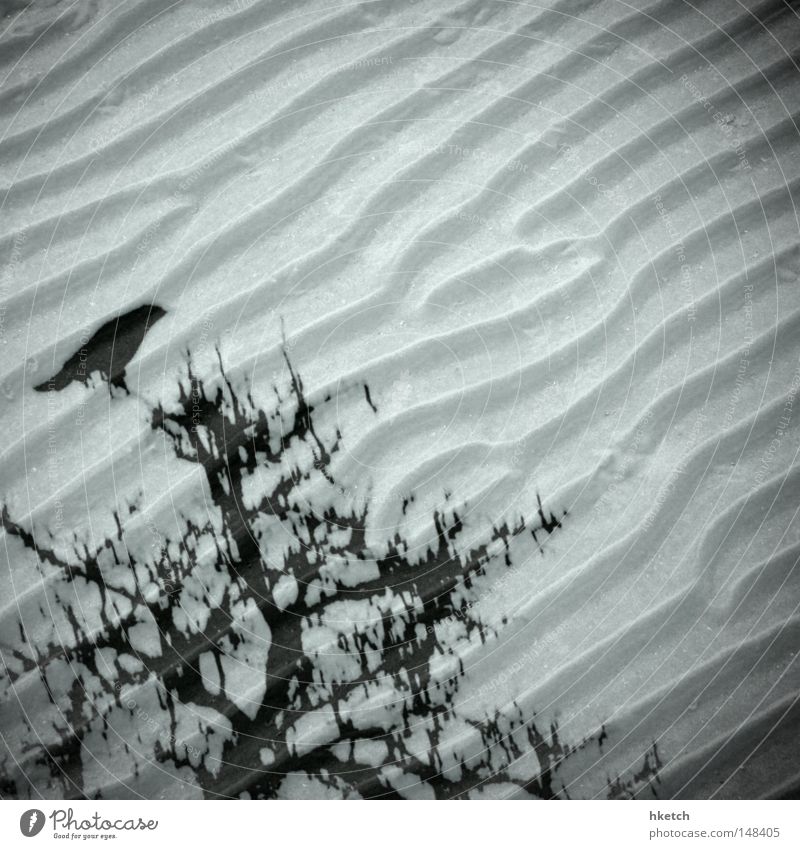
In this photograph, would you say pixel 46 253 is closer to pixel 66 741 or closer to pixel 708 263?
pixel 66 741

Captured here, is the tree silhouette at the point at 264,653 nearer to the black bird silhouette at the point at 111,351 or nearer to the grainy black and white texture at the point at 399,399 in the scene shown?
the grainy black and white texture at the point at 399,399

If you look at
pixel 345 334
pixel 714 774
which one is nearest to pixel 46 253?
pixel 345 334

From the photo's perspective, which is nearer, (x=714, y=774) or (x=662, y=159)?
(x=714, y=774)
